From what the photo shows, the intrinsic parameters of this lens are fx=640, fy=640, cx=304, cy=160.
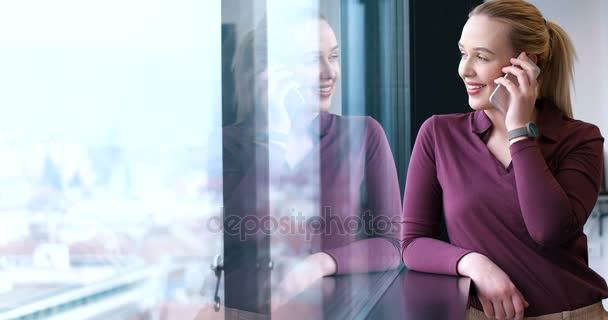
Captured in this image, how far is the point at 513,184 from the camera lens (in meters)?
1.48

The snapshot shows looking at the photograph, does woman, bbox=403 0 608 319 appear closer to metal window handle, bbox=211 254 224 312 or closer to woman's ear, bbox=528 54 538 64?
woman's ear, bbox=528 54 538 64

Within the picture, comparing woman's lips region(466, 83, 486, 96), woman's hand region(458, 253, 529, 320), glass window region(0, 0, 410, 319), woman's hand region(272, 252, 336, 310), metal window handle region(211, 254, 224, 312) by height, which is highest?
woman's lips region(466, 83, 486, 96)

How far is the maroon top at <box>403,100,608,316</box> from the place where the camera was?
141 cm

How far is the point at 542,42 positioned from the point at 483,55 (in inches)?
5.6

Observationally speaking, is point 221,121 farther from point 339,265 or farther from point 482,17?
point 482,17

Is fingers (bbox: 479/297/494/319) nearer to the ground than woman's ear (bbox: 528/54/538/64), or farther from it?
nearer to the ground

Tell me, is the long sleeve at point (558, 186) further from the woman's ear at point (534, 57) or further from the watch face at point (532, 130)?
the woman's ear at point (534, 57)

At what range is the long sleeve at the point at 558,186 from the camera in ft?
4.56

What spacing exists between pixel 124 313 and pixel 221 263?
0.27 meters

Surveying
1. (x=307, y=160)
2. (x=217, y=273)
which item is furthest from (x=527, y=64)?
(x=217, y=273)

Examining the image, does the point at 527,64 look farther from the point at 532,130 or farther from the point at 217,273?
the point at 217,273

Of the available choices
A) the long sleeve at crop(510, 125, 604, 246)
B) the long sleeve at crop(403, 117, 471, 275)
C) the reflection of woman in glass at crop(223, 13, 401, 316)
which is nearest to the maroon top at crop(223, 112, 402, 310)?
the reflection of woman in glass at crop(223, 13, 401, 316)

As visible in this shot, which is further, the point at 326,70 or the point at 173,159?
the point at 326,70

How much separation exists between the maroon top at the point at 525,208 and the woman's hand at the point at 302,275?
317 millimetres
